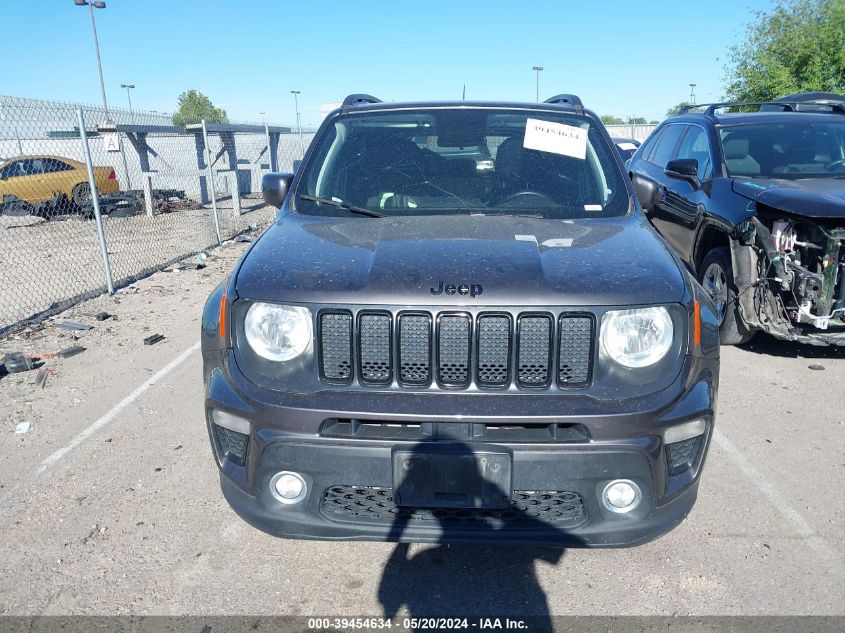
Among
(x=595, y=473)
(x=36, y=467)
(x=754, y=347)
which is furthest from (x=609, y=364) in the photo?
(x=754, y=347)

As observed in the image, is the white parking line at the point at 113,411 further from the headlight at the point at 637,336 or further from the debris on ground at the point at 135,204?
the debris on ground at the point at 135,204

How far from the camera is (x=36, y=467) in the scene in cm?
388

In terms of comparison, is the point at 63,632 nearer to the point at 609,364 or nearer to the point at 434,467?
the point at 434,467

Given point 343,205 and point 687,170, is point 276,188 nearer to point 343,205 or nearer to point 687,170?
point 343,205

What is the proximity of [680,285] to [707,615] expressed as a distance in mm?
1299

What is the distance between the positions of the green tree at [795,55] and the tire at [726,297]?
14.7m

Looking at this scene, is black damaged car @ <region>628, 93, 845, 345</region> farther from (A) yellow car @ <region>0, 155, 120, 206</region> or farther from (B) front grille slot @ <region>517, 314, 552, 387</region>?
(A) yellow car @ <region>0, 155, 120, 206</region>

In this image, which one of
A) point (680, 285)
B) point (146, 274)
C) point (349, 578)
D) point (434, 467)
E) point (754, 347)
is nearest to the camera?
point (434, 467)

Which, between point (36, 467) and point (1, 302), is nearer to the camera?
point (36, 467)

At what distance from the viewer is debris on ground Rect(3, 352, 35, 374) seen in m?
5.55

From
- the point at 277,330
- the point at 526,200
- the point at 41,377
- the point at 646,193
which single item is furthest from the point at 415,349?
the point at 41,377

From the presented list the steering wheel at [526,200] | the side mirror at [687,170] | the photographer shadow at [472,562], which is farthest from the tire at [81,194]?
the photographer shadow at [472,562]

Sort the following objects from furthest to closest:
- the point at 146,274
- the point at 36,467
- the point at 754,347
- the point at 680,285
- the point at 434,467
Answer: the point at 146,274, the point at 754,347, the point at 36,467, the point at 680,285, the point at 434,467

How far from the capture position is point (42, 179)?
56.5 feet
